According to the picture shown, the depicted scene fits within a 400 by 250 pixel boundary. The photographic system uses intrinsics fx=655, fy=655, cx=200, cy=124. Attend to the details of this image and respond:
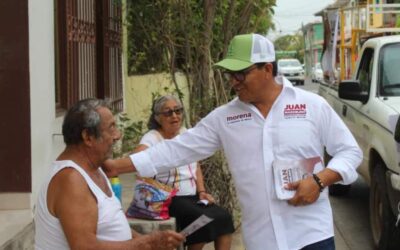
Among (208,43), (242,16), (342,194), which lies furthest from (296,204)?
(342,194)

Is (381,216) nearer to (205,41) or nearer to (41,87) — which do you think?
(205,41)

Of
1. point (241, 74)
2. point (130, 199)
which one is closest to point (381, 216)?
point (130, 199)

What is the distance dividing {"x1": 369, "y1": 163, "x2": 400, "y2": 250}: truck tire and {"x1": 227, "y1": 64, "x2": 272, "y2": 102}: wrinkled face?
2.93 metres

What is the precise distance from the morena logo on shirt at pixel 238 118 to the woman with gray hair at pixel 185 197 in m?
1.66

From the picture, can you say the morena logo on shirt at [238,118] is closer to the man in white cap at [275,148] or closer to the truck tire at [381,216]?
the man in white cap at [275,148]

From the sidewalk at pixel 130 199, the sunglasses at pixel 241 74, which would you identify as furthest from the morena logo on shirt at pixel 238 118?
the sidewalk at pixel 130 199

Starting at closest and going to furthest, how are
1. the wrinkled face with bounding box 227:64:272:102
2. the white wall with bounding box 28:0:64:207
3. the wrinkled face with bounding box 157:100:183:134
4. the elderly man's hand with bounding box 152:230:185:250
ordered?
the elderly man's hand with bounding box 152:230:185:250, the wrinkled face with bounding box 227:64:272:102, the wrinkled face with bounding box 157:100:183:134, the white wall with bounding box 28:0:64:207

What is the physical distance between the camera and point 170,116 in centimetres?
498

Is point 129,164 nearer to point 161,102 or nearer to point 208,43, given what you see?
point 161,102

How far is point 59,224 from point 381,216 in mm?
3963

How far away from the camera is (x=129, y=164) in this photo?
3447mm

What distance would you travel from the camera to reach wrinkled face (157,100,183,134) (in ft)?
16.3

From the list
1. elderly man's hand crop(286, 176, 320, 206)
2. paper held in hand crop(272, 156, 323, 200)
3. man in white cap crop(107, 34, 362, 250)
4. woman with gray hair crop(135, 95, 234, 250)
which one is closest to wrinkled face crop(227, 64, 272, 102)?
man in white cap crop(107, 34, 362, 250)

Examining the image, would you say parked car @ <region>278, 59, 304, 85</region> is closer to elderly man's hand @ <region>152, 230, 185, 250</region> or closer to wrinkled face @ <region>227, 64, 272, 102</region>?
wrinkled face @ <region>227, 64, 272, 102</region>
